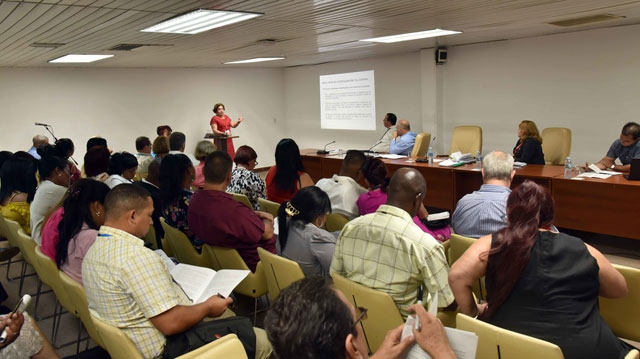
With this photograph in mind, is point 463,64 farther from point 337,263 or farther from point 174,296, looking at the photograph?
point 174,296

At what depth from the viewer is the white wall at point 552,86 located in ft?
21.8

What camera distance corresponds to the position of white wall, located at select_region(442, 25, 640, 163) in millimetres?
6645

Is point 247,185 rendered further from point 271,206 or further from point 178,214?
point 178,214

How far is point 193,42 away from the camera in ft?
18.3

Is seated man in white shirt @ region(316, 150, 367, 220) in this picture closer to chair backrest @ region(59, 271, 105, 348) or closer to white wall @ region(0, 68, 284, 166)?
chair backrest @ region(59, 271, 105, 348)

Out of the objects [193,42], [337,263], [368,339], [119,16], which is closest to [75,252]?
[337,263]

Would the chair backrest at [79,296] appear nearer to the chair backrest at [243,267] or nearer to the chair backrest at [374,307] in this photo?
the chair backrest at [243,267]

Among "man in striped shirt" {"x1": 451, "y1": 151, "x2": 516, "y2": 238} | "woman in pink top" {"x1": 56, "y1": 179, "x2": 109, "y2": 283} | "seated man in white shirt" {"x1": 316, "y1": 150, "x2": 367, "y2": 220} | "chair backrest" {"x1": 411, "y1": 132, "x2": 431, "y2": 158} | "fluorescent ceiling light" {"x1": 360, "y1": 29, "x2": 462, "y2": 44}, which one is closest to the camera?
"woman in pink top" {"x1": 56, "y1": 179, "x2": 109, "y2": 283}

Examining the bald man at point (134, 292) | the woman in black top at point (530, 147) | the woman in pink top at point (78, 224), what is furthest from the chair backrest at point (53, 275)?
the woman in black top at point (530, 147)

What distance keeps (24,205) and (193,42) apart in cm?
258

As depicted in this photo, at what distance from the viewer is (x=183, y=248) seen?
3.46 m

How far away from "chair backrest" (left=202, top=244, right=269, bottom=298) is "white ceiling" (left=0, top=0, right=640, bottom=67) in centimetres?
170

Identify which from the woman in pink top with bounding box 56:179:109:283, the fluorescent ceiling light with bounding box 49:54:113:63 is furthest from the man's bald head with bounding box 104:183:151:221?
the fluorescent ceiling light with bounding box 49:54:113:63

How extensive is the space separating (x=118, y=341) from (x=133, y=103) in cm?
859
